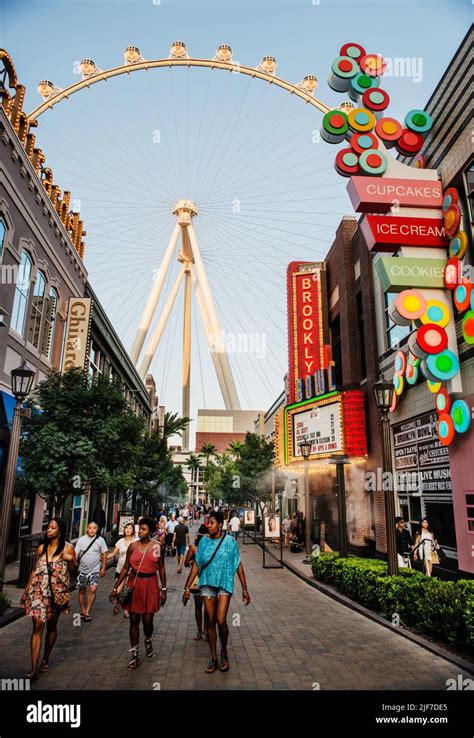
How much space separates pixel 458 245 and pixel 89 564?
38.9ft

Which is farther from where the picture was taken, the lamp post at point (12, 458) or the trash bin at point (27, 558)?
the trash bin at point (27, 558)

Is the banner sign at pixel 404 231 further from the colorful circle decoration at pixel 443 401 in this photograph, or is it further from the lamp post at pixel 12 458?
the lamp post at pixel 12 458

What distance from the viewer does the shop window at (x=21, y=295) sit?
17.5 metres

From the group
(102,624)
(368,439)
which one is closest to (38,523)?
(102,624)

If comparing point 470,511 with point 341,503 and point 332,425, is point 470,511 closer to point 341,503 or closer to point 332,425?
point 341,503

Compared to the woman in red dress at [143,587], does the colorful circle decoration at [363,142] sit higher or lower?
higher

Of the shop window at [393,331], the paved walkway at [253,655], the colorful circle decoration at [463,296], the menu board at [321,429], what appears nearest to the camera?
the paved walkway at [253,655]

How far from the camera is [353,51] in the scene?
15742 mm

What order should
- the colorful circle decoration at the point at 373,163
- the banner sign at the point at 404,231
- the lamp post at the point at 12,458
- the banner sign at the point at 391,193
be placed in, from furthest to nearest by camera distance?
1. the colorful circle decoration at the point at 373,163
2. the banner sign at the point at 391,193
3. the banner sign at the point at 404,231
4. the lamp post at the point at 12,458

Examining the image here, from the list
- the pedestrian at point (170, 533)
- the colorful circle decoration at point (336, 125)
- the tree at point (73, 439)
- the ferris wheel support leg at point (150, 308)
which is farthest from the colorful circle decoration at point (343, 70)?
the ferris wheel support leg at point (150, 308)

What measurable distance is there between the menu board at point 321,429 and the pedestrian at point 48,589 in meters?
15.0

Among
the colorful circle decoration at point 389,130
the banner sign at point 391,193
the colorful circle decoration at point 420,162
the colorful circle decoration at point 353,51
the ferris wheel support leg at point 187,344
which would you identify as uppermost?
the ferris wheel support leg at point 187,344

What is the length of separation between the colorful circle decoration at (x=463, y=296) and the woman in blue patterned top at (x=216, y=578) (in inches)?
342

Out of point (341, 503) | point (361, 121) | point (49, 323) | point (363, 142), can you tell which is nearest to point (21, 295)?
point (49, 323)
